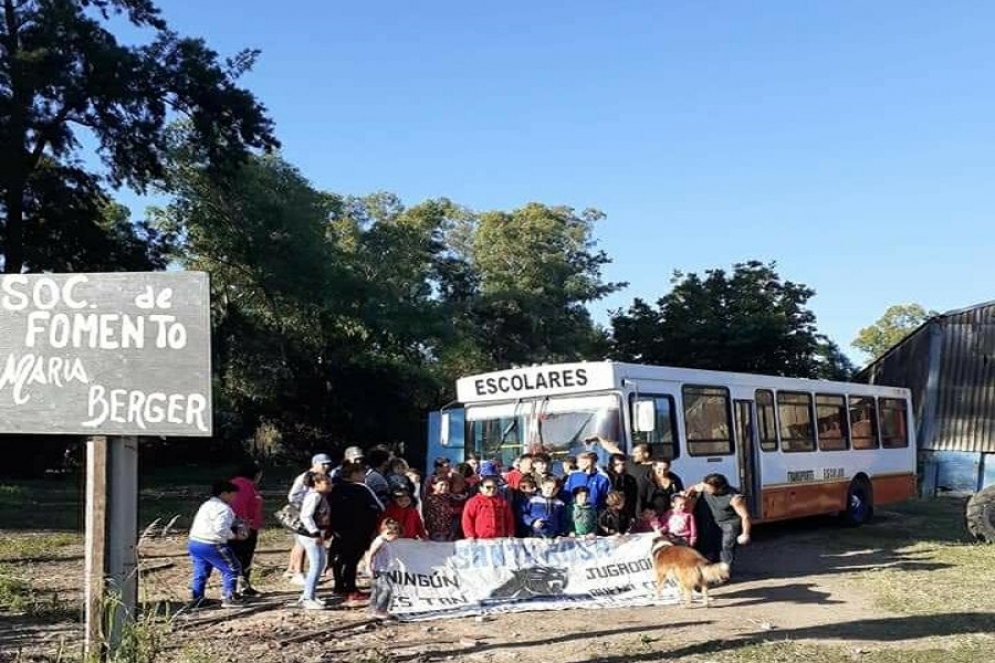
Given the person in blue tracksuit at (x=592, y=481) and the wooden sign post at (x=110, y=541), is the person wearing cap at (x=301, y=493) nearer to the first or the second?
the person in blue tracksuit at (x=592, y=481)

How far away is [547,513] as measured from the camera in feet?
36.7

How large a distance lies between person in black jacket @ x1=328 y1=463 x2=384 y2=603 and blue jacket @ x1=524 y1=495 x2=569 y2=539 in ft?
6.22

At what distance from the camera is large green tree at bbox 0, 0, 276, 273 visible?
2534 centimetres

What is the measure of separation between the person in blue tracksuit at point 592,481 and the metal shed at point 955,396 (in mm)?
18708

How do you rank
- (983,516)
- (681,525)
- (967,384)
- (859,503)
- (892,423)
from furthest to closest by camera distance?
1. (967,384)
2. (892,423)
3. (859,503)
4. (983,516)
5. (681,525)

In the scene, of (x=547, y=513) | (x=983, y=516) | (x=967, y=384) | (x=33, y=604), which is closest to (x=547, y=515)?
(x=547, y=513)

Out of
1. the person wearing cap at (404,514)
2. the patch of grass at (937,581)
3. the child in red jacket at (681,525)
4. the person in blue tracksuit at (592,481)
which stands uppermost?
the person in blue tracksuit at (592,481)

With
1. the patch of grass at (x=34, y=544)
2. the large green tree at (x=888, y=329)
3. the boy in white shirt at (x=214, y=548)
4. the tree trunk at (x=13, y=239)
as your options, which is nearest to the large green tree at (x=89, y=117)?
the tree trunk at (x=13, y=239)

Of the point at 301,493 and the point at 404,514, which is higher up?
the point at 301,493

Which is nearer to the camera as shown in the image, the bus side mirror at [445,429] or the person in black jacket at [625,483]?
the person in black jacket at [625,483]

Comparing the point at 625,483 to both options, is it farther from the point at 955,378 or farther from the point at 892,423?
the point at 955,378

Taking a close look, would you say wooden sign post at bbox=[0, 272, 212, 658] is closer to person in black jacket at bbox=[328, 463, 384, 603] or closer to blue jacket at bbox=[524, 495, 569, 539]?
person in black jacket at bbox=[328, 463, 384, 603]

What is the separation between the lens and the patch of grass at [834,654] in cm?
784

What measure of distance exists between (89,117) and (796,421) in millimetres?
21054
